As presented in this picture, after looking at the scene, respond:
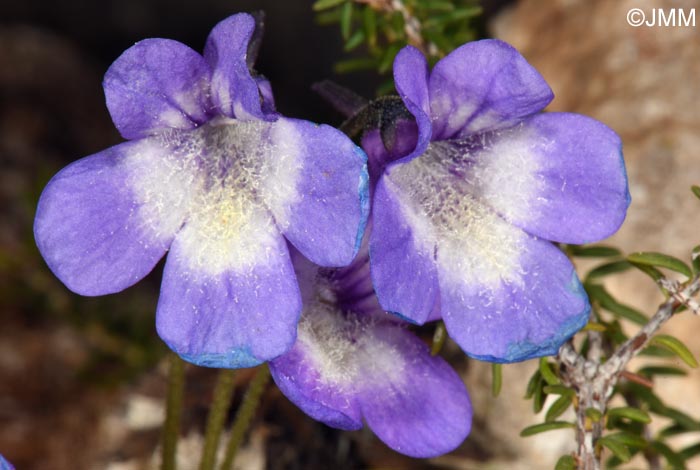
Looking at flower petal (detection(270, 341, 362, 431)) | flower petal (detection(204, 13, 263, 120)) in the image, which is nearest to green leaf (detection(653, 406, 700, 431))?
flower petal (detection(270, 341, 362, 431))

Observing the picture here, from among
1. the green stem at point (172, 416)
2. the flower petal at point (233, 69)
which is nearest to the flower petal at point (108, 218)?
the flower petal at point (233, 69)

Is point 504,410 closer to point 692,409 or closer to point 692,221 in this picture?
point 692,409

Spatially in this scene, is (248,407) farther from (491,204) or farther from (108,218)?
(491,204)

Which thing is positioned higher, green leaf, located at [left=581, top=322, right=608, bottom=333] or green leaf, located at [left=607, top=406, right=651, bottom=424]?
green leaf, located at [left=581, top=322, right=608, bottom=333]

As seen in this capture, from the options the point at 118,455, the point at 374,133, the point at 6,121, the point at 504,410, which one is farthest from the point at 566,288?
the point at 6,121

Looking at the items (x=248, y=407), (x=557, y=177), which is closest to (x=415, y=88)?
(x=557, y=177)

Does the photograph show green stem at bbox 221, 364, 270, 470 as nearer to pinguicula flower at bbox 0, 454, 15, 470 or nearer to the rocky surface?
pinguicula flower at bbox 0, 454, 15, 470

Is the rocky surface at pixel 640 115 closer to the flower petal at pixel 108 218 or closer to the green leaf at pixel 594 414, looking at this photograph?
the green leaf at pixel 594 414
